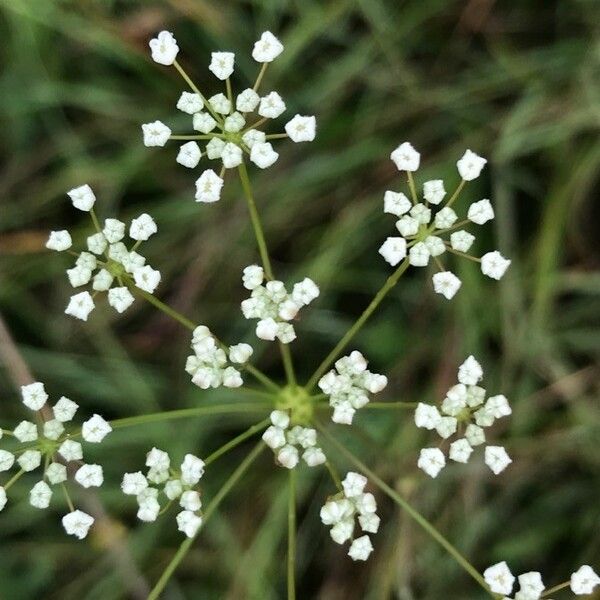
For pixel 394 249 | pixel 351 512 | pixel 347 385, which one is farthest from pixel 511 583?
pixel 394 249

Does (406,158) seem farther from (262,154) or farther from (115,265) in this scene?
(115,265)

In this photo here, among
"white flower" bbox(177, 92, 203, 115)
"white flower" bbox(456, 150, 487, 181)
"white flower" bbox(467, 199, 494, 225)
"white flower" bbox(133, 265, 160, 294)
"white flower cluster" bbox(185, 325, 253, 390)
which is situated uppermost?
"white flower" bbox(177, 92, 203, 115)

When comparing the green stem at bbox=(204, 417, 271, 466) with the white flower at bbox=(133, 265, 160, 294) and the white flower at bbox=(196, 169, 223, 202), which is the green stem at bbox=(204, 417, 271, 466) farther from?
the white flower at bbox=(196, 169, 223, 202)

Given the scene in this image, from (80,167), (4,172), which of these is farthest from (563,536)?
(4,172)

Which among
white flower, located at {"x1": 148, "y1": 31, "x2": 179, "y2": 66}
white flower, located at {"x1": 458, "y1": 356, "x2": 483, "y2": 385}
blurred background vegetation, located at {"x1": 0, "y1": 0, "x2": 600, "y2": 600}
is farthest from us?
blurred background vegetation, located at {"x1": 0, "y1": 0, "x2": 600, "y2": 600}

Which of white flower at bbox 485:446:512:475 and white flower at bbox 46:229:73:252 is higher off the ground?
white flower at bbox 46:229:73:252

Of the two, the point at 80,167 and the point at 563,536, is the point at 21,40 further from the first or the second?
the point at 563,536

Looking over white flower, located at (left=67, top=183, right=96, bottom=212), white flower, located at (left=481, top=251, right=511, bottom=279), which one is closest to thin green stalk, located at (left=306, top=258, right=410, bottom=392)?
white flower, located at (left=481, top=251, right=511, bottom=279)
